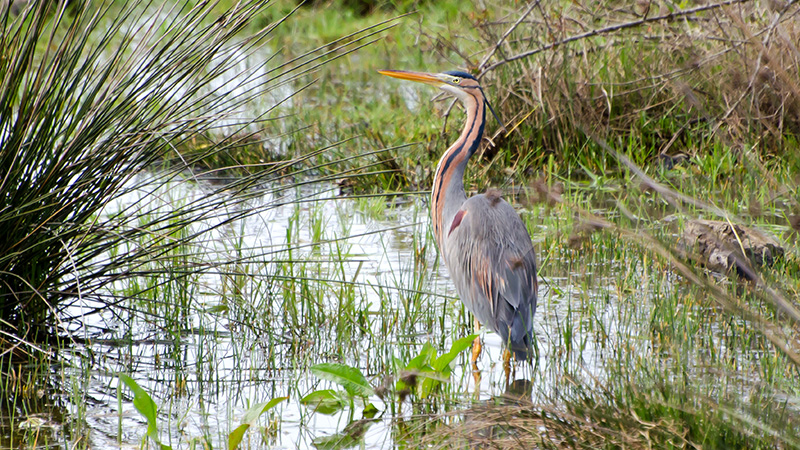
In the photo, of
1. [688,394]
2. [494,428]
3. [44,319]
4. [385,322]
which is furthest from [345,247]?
[688,394]

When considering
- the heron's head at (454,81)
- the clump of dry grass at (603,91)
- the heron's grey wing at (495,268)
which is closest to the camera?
the heron's grey wing at (495,268)

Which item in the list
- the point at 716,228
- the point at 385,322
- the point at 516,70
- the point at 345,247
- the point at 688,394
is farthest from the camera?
the point at 516,70

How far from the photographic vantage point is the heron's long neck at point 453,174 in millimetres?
4230

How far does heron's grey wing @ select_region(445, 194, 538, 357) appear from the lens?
3711 millimetres

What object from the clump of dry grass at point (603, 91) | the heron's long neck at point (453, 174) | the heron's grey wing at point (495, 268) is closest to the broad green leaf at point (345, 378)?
the heron's grey wing at point (495, 268)

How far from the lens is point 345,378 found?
10.3ft

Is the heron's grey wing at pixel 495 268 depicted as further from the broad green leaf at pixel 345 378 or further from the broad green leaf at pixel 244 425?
the broad green leaf at pixel 244 425

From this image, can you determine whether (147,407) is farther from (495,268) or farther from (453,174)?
(453,174)

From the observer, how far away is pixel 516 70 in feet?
22.0

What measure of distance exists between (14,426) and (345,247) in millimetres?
2526

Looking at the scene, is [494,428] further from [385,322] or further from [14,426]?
[14,426]

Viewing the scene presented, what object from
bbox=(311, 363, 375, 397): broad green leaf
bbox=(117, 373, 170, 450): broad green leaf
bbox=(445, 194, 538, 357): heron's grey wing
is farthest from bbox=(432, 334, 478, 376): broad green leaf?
bbox=(117, 373, 170, 450): broad green leaf

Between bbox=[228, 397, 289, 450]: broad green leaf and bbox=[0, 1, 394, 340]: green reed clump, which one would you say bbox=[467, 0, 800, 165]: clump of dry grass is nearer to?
bbox=[0, 1, 394, 340]: green reed clump

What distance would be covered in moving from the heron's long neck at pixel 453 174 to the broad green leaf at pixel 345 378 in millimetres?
1193
